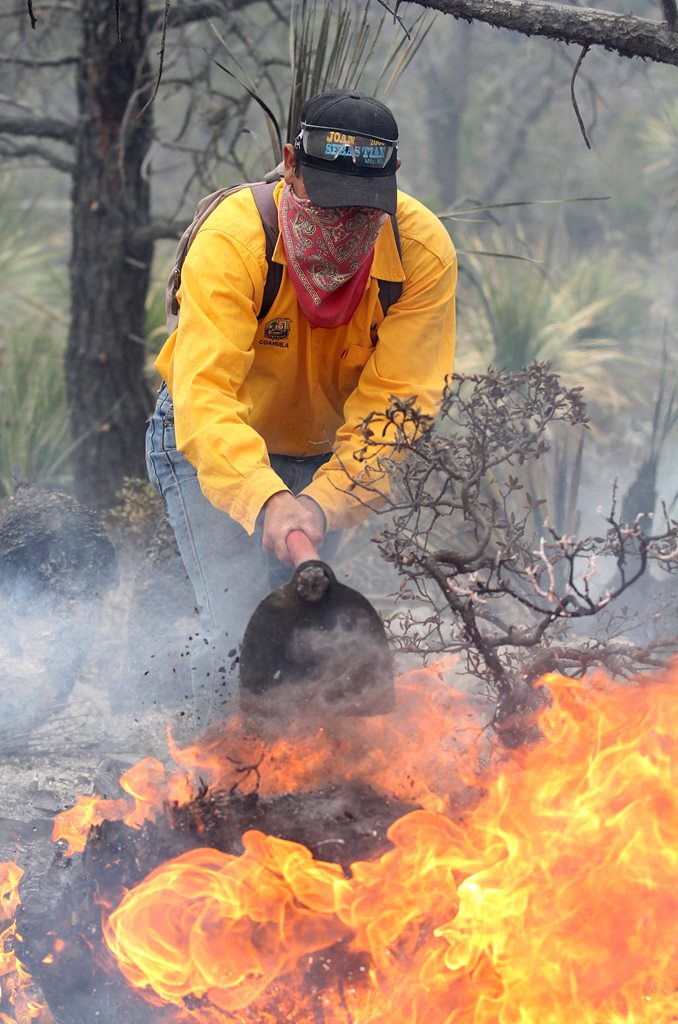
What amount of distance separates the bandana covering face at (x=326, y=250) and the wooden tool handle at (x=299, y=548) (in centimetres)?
70

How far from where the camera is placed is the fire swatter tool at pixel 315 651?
2773 mm

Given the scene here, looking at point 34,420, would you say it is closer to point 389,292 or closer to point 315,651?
point 389,292

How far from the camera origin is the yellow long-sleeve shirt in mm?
2973

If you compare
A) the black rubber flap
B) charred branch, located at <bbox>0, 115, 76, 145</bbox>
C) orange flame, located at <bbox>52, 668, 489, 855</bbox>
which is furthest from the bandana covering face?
charred branch, located at <bbox>0, 115, 76, 145</bbox>

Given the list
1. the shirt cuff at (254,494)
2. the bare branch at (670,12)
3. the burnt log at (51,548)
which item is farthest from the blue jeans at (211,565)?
the bare branch at (670,12)

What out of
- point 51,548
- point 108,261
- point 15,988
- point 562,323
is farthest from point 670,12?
point 562,323

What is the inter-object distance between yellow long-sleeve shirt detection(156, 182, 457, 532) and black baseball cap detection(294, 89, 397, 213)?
0.83ft

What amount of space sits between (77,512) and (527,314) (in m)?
4.23

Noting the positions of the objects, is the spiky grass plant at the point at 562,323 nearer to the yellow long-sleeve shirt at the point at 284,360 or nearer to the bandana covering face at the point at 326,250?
the yellow long-sleeve shirt at the point at 284,360

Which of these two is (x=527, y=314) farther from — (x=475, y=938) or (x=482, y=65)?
(x=482, y=65)

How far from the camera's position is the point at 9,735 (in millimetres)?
4348

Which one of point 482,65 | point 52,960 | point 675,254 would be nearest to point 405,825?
point 52,960

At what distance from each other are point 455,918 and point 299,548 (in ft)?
3.27

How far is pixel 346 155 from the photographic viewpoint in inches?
113
